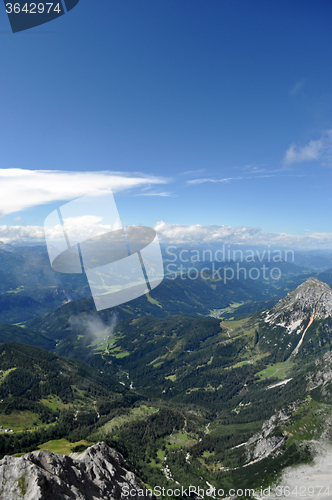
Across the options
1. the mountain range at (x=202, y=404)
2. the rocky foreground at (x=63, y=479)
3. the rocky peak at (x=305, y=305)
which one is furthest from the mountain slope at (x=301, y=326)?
the rocky foreground at (x=63, y=479)

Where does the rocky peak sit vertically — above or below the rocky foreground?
below

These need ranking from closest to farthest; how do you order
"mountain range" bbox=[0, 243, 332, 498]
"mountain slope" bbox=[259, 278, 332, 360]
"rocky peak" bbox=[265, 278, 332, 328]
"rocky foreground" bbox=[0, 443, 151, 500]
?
"rocky foreground" bbox=[0, 443, 151, 500] < "mountain range" bbox=[0, 243, 332, 498] < "mountain slope" bbox=[259, 278, 332, 360] < "rocky peak" bbox=[265, 278, 332, 328]

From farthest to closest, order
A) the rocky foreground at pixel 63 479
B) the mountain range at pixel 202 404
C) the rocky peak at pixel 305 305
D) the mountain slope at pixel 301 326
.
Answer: the rocky peak at pixel 305 305 → the mountain slope at pixel 301 326 → the mountain range at pixel 202 404 → the rocky foreground at pixel 63 479

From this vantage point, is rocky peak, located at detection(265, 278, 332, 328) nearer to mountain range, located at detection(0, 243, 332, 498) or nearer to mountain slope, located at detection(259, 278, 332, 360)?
mountain slope, located at detection(259, 278, 332, 360)

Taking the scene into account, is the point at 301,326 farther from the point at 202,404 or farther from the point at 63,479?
the point at 63,479

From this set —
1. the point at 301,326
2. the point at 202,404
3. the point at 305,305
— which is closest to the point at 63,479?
the point at 202,404

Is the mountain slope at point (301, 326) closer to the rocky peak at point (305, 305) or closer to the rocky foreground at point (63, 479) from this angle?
the rocky peak at point (305, 305)

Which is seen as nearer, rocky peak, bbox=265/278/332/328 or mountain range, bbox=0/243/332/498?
mountain range, bbox=0/243/332/498

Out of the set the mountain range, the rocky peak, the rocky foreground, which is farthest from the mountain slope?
the rocky foreground

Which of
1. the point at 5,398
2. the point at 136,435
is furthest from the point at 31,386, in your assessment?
the point at 136,435
